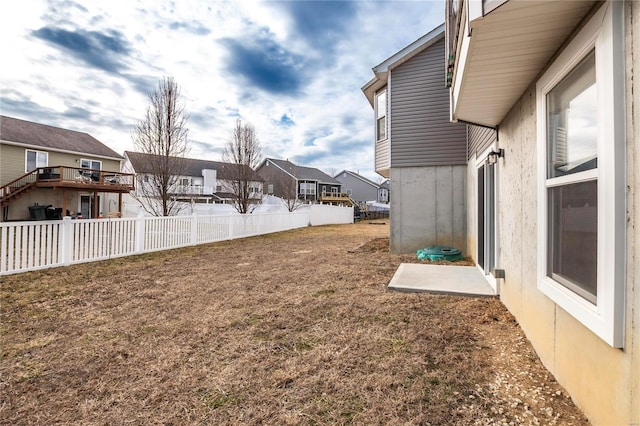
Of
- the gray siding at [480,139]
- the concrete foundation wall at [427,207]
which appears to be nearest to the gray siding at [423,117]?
the concrete foundation wall at [427,207]

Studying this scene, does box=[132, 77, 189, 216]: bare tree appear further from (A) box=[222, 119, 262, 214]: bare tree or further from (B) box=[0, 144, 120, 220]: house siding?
(B) box=[0, 144, 120, 220]: house siding

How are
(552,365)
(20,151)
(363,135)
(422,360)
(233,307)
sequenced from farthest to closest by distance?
(363,135)
(20,151)
(233,307)
(422,360)
(552,365)

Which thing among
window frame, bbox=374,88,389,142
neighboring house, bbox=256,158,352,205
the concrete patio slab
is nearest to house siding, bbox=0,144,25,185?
window frame, bbox=374,88,389,142

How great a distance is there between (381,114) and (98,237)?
8.42 metres

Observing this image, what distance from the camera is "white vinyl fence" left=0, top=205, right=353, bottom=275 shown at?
5715 millimetres

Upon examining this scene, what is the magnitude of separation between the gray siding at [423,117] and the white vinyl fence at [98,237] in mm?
6668

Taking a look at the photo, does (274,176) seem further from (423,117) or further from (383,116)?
(423,117)

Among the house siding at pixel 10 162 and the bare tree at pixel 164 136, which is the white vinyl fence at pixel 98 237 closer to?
the bare tree at pixel 164 136

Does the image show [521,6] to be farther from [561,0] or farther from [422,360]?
[422,360]

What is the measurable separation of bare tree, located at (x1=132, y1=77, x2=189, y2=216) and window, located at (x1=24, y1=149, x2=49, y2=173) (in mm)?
11014

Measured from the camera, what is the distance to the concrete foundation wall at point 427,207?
795 cm

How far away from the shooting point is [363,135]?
3009 cm

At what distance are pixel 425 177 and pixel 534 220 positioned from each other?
18.5 ft

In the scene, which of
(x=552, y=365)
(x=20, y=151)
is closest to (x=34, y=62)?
(x=20, y=151)
